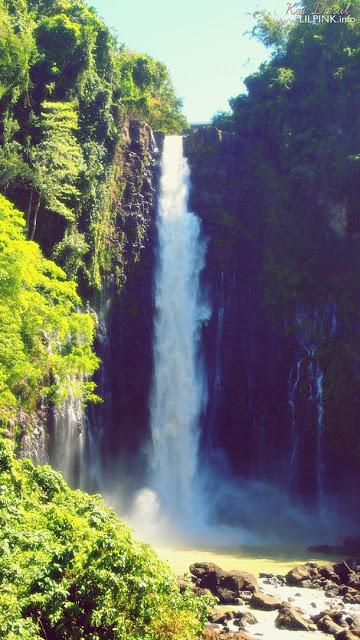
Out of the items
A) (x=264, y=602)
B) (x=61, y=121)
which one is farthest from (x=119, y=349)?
(x=264, y=602)

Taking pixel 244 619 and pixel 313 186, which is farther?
pixel 313 186

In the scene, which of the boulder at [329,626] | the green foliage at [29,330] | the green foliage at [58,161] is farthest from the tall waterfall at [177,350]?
the boulder at [329,626]

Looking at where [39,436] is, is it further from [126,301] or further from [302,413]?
[302,413]

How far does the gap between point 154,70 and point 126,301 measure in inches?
855

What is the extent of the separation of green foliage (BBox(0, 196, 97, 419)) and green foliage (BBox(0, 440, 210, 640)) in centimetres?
629

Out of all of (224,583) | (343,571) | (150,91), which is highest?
(150,91)

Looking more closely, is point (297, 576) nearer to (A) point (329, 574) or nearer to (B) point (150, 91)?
(A) point (329, 574)

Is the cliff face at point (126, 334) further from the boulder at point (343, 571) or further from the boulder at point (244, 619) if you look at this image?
the boulder at point (244, 619)

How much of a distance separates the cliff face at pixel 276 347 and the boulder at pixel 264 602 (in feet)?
44.9

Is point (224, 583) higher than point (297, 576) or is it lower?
lower

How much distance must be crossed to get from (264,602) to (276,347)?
1640 cm

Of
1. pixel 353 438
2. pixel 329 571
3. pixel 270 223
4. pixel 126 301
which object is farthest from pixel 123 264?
pixel 329 571

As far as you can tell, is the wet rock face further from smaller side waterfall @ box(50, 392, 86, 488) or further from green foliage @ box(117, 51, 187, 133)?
green foliage @ box(117, 51, 187, 133)

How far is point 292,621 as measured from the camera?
1282 centimetres
